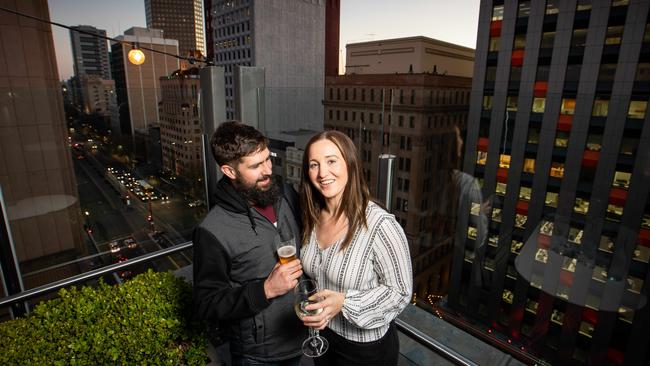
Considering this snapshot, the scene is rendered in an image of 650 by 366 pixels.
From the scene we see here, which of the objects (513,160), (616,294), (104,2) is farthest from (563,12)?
(104,2)

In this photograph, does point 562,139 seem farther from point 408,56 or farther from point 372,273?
point 372,273

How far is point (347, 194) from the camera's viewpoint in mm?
1495

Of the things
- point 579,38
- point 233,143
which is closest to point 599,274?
point 233,143

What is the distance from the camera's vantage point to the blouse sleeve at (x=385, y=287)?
52.2 inches

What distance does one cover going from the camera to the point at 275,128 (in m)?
3.75

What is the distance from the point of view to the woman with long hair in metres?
1.33

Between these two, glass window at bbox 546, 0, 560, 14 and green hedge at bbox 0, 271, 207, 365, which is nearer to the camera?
green hedge at bbox 0, 271, 207, 365

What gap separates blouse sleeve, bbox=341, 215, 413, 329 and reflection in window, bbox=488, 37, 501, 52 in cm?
3469

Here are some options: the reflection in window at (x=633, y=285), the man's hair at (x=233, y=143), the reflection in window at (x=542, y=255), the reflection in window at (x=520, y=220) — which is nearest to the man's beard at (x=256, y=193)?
the man's hair at (x=233, y=143)

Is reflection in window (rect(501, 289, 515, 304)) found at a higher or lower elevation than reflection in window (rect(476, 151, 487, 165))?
lower

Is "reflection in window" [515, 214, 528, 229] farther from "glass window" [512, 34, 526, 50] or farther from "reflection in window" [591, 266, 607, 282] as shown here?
"reflection in window" [591, 266, 607, 282]

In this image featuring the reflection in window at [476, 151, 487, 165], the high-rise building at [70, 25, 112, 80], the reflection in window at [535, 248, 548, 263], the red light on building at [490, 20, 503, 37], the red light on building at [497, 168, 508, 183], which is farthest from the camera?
the high-rise building at [70, 25, 112, 80]

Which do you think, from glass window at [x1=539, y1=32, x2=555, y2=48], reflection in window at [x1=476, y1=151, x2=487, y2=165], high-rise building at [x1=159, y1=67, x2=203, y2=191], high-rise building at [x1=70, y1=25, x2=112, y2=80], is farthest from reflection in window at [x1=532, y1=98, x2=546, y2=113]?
high-rise building at [x1=70, y1=25, x2=112, y2=80]

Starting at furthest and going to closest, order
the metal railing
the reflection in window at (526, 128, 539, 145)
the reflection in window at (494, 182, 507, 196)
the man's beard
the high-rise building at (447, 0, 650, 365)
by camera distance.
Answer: the reflection in window at (494, 182, 507, 196), the reflection in window at (526, 128, 539, 145), the high-rise building at (447, 0, 650, 365), the metal railing, the man's beard
